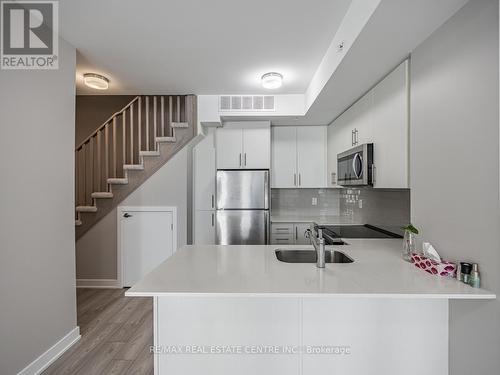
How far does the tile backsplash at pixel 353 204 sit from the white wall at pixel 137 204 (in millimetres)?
1566

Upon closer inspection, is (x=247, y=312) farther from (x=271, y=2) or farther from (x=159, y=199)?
(x=159, y=199)

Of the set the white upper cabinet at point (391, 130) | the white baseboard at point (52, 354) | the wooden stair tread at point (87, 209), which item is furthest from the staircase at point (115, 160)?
the white upper cabinet at point (391, 130)

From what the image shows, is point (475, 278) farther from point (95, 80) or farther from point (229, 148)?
point (95, 80)

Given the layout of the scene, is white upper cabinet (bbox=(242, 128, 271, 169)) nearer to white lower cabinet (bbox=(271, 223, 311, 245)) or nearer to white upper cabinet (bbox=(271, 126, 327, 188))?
white upper cabinet (bbox=(271, 126, 327, 188))

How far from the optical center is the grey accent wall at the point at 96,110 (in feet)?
14.2

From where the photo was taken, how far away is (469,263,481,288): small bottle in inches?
49.8

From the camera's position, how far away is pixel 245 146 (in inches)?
152

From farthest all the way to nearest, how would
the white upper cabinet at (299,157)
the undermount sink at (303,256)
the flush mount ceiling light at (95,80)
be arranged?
the white upper cabinet at (299,157) < the flush mount ceiling light at (95,80) < the undermount sink at (303,256)

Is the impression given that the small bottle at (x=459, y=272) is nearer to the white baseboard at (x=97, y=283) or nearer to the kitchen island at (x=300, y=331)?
the kitchen island at (x=300, y=331)

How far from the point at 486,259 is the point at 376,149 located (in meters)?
1.33

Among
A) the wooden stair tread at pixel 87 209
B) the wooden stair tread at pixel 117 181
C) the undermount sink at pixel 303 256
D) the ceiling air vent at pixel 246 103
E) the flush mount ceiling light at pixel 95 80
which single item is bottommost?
the undermount sink at pixel 303 256

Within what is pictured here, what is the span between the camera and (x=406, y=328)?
140 cm

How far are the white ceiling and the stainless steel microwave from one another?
3.15 feet

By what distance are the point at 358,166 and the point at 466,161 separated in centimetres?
126
